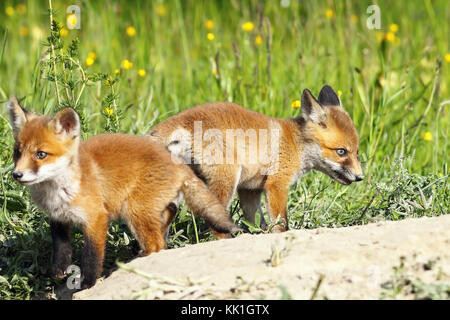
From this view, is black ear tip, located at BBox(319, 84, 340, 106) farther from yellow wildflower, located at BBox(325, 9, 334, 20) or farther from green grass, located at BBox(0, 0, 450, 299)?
yellow wildflower, located at BBox(325, 9, 334, 20)

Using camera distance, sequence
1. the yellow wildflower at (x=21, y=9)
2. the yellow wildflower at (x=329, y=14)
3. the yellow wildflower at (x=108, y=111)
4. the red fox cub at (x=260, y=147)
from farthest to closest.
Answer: the yellow wildflower at (x=21, y=9) < the yellow wildflower at (x=329, y=14) < the yellow wildflower at (x=108, y=111) < the red fox cub at (x=260, y=147)

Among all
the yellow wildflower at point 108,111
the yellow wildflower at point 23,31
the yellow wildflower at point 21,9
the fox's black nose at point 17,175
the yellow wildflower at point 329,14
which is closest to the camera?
the fox's black nose at point 17,175

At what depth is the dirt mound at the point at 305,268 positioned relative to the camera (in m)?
3.77

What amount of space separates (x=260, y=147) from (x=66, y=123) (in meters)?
1.80

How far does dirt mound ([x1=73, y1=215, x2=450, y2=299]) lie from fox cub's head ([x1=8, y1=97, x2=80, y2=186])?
91 cm

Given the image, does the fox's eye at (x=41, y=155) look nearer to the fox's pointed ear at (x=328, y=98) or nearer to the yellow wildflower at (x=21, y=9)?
the fox's pointed ear at (x=328, y=98)

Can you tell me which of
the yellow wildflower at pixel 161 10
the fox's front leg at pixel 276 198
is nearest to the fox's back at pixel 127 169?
the fox's front leg at pixel 276 198

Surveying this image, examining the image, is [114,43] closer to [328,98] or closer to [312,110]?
[328,98]

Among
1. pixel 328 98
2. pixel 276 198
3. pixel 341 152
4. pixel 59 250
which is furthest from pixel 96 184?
pixel 328 98

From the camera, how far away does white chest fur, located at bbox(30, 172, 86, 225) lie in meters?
4.71

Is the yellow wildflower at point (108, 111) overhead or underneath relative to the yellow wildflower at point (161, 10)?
underneath

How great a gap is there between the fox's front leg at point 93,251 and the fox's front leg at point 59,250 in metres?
0.23
